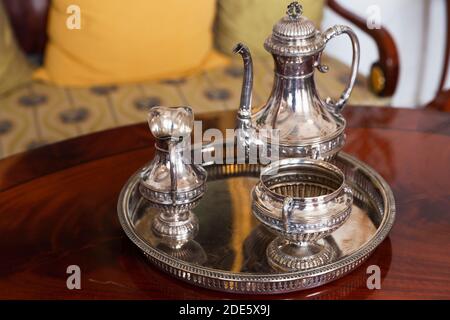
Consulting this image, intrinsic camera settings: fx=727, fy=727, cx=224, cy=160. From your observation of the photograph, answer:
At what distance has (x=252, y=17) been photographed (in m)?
1.51

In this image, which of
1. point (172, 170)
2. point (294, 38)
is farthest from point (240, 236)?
point (294, 38)

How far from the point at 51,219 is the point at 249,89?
28 cm

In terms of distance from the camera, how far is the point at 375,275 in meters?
0.74

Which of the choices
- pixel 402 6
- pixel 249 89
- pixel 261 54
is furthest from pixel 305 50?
pixel 402 6

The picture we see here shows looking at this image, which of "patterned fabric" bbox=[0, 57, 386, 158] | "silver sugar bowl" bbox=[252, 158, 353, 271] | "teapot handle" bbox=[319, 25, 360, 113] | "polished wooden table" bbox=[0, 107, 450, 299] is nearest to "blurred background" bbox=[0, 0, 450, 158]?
"patterned fabric" bbox=[0, 57, 386, 158]

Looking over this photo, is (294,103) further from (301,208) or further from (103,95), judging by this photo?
(103,95)

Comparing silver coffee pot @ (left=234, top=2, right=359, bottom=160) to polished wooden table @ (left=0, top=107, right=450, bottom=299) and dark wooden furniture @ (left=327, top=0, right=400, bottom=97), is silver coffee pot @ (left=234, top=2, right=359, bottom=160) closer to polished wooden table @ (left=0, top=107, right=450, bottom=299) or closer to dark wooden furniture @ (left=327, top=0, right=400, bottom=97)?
polished wooden table @ (left=0, top=107, right=450, bottom=299)

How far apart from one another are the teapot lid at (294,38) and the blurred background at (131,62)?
59 cm

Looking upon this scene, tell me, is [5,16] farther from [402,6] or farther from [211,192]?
[402,6]

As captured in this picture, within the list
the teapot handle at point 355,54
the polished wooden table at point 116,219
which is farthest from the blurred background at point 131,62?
the teapot handle at point 355,54

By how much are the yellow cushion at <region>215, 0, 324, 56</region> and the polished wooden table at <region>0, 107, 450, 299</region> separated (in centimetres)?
45

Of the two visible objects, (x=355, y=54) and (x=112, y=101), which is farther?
(x=112, y=101)

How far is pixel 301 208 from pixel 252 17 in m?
0.89

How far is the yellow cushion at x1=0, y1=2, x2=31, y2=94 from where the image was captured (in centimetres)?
143
